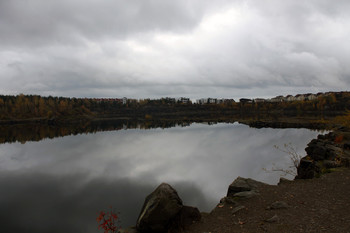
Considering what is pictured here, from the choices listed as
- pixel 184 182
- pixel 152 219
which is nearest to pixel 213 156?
pixel 184 182

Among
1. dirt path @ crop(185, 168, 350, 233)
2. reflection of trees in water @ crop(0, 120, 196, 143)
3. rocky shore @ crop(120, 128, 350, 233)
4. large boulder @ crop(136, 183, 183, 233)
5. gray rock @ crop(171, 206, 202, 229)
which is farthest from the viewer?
reflection of trees in water @ crop(0, 120, 196, 143)

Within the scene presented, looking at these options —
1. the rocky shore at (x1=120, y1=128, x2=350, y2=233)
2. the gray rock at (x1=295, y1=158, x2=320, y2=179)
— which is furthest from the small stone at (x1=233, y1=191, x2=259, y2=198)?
the gray rock at (x1=295, y1=158, x2=320, y2=179)

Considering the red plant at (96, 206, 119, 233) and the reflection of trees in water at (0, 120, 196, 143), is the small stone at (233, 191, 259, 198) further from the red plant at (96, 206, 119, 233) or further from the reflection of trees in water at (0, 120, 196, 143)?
the reflection of trees in water at (0, 120, 196, 143)

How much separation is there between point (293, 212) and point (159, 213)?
669cm

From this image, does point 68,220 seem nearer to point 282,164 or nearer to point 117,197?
point 117,197

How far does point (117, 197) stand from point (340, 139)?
3760cm

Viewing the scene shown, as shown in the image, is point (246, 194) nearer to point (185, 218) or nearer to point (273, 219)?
point (273, 219)

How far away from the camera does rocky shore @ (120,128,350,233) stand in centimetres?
980

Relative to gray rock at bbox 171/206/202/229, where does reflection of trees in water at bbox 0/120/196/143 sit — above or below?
below

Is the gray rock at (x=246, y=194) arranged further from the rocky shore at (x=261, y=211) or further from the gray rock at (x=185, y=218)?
the gray rock at (x=185, y=218)

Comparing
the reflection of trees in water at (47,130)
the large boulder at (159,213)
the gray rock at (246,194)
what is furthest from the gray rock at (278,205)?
the reflection of trees in water at (47,130)

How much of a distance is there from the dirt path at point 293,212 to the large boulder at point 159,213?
47.2 inches

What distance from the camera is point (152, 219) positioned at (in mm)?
10695

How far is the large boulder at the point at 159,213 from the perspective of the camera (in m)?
10.7
